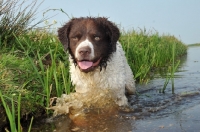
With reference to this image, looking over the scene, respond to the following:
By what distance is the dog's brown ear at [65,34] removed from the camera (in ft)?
15.6

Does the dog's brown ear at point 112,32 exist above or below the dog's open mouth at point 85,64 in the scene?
above

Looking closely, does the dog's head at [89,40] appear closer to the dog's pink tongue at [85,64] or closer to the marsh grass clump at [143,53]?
the dog's pink tongue at [85,64]

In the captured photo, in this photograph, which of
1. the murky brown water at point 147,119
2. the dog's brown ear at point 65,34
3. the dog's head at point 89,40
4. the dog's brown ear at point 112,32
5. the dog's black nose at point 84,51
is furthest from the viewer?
the dog's brown ear at point 65,34

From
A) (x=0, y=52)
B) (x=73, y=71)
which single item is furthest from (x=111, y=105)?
(x=0, y=52)

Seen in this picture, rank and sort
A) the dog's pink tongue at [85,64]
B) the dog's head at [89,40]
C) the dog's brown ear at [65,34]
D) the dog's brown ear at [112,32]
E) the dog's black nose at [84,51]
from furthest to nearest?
the dog's brown ear at [65,34] → the dog's brown ear at [112,32] → the dog's pink tongue at [85,64] → the dog's head at [89,40] → the dog's black nose at [84,51]

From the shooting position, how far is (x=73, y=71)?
4.82 meters

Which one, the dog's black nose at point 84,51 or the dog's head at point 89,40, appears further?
the dog's head at point 89,40

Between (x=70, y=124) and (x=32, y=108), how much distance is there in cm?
62

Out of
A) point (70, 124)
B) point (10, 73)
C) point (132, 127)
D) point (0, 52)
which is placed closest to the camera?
point (132, 127)

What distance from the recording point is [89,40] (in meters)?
4.30

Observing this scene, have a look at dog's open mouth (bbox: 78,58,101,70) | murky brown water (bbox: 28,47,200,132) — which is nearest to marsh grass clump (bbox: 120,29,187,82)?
Answer: murky brown water (bbox: 28,47,200,132)

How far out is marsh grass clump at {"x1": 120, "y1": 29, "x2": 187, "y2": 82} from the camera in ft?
24.1

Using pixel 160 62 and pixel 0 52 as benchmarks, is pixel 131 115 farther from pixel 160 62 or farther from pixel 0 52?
pixel 160 62

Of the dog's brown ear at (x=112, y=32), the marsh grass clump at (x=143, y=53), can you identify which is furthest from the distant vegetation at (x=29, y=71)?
the dog's brown ear at (x=112, y=32)
